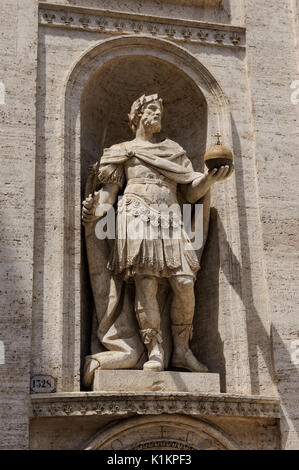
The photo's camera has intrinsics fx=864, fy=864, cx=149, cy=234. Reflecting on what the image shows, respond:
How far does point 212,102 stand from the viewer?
9.67m

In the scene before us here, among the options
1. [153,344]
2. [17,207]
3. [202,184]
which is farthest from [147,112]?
[153,344]

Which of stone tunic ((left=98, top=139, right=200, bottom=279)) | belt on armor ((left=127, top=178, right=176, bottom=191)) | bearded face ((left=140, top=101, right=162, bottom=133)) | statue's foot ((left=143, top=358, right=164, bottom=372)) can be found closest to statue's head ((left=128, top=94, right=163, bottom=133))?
bearded face ((left=140, top=101, right=162, bottom=133))

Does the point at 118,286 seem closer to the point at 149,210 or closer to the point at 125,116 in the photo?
the point at 149,210

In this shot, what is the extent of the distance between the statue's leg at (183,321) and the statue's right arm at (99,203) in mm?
1005

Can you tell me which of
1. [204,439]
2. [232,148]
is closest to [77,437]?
[204,439]

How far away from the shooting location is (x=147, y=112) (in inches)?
368

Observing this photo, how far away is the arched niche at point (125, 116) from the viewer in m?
8.79

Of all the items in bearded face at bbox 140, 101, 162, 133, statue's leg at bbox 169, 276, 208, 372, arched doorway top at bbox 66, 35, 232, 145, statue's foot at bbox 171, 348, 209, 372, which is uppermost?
arched doorway top at bbox 66, 35, 232, 145

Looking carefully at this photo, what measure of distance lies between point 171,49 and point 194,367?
3.62 metres

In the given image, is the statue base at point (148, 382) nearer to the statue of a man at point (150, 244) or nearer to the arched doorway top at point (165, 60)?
the statue of a man at point (150, 244)

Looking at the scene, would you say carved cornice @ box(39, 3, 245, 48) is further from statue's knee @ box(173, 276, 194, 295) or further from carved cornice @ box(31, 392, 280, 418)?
carved cornice @ box(31, 392, 280, 418)

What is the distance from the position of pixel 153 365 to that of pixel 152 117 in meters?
2.71

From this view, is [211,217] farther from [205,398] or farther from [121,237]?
[205,398]

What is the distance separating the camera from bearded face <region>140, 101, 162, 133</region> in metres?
9.29
